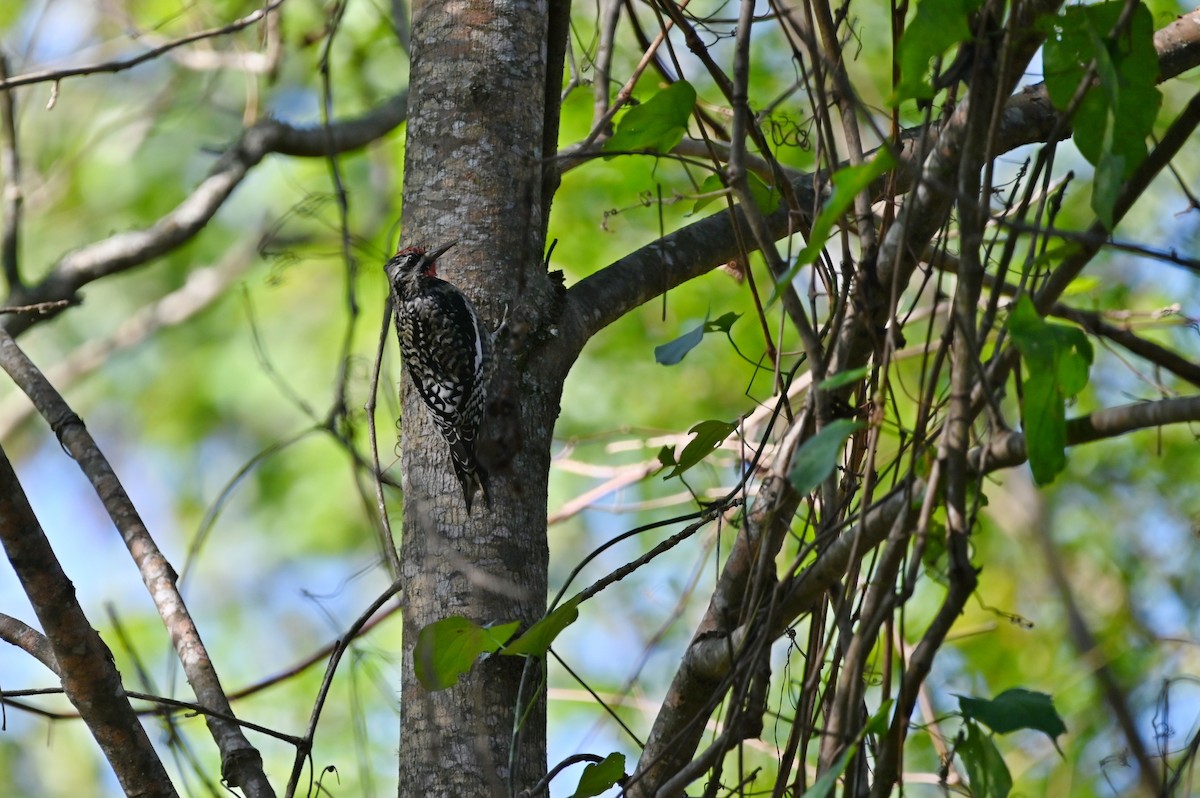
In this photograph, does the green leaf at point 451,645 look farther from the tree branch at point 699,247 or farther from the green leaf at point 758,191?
the green leaf at point 758,191

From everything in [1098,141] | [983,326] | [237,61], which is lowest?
[983,326]

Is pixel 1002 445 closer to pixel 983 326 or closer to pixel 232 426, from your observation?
pixel 983 326

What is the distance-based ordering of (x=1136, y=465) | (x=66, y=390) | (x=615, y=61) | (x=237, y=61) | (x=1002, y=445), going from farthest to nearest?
(x=66, y=390) → (x=1136, y=465) → (x=237, y=61) → (x=615, y=61) → (x=1002, y=445)

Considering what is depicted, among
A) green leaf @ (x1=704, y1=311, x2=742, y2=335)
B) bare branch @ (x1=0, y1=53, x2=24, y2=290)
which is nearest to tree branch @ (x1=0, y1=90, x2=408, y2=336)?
bare branch @ (x1=0, y1=53, x2=24, y2=290)

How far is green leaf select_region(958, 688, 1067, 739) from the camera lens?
4.69ft

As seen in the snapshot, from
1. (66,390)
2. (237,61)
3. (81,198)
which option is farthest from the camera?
(81,198)

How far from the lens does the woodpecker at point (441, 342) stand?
2865mm

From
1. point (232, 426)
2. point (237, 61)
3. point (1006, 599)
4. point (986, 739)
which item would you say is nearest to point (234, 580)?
point (232, 426)

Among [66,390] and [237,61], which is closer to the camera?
[237,61]

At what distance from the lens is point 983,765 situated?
1557 millimetres

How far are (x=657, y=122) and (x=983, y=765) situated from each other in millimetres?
1082

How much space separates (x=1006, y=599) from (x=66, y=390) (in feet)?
22.5

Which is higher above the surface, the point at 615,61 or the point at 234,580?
the point at 234,580

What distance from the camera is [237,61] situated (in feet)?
21.9
